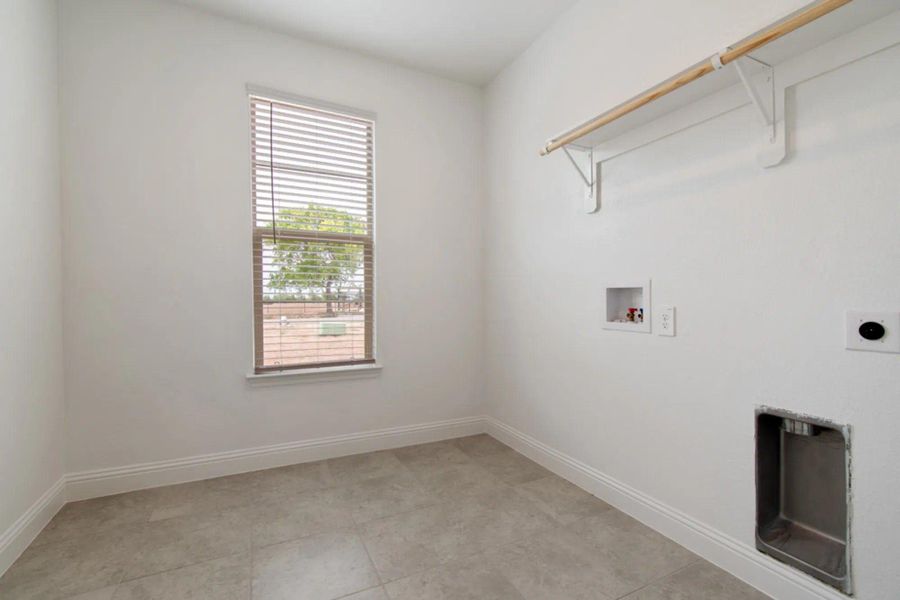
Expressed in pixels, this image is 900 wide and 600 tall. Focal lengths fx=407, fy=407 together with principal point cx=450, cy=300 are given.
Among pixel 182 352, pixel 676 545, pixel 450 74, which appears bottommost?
pixel 676 545

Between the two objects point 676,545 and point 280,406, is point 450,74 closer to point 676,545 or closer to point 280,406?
point 280,406

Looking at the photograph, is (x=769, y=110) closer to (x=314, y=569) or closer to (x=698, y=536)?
(x=698, y=536)

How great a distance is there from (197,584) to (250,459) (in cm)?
100

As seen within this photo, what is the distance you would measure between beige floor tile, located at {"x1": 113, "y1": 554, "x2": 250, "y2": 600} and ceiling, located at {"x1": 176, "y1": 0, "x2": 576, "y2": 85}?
2.74m

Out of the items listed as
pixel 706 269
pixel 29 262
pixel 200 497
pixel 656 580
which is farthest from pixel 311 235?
pixel 656 580

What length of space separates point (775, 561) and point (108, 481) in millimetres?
3006

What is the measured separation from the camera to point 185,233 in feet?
7.49

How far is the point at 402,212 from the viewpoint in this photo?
9.34ft

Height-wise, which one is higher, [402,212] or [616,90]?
[616,90]

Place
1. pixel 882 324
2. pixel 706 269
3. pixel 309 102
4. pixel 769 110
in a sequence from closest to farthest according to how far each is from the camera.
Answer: pixel 882 324 → pixel 769 110 → pixel 706 269 → pixel 309 102

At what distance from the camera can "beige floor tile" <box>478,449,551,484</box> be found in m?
2.35

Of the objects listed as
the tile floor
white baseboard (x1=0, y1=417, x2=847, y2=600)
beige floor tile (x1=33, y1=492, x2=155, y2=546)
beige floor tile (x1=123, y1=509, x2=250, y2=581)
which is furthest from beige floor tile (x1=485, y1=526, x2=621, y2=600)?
beige floor tile (x1=33, y1=492, x2=155, y2=546)

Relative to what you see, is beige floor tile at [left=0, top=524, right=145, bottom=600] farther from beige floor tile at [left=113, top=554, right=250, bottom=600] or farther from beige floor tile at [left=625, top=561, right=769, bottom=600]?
beige floor tile at [left=625, top=561, right=769, bottom=600]

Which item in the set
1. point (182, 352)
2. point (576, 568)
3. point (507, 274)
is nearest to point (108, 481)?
point (182, 352)
